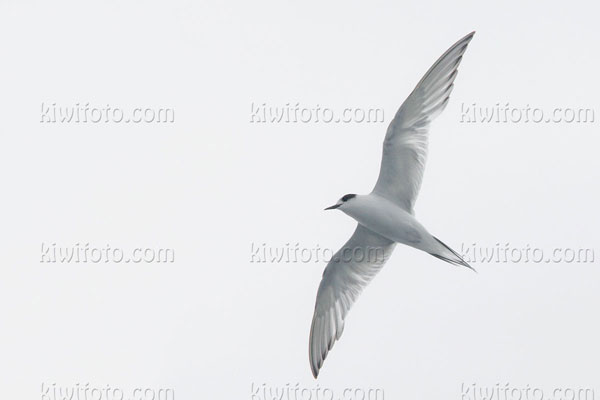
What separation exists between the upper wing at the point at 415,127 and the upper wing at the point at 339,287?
148 centimetres

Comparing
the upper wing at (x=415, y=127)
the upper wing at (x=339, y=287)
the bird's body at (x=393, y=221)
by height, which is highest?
the upper wing at (x=415, y=127)

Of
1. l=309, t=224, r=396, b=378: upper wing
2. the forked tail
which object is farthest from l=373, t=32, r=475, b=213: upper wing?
l=309, t=224, r=396, b=378: upper wing

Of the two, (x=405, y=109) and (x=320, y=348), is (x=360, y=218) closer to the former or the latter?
(x=405, y=109)

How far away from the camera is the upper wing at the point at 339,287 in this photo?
1455cm

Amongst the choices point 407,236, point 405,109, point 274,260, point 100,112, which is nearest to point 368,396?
point 274,260

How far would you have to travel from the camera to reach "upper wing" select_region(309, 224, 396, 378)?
14547mm

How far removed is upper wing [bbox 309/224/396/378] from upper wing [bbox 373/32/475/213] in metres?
1.48

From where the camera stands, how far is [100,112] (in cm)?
1952

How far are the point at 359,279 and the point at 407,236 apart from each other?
77.2 inches

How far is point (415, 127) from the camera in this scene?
13.1 m

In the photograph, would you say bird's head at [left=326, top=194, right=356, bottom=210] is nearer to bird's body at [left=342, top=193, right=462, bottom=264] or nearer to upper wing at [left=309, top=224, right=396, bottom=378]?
bird's body at [left=342, top=193, right=462, bottom=264]

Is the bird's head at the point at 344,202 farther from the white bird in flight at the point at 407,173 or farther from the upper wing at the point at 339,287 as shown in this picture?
the upper wing at the point at 339,287

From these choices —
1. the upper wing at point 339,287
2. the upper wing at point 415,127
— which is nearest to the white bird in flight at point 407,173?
the upper wing at point 415,127

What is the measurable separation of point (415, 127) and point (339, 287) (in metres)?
3.32
